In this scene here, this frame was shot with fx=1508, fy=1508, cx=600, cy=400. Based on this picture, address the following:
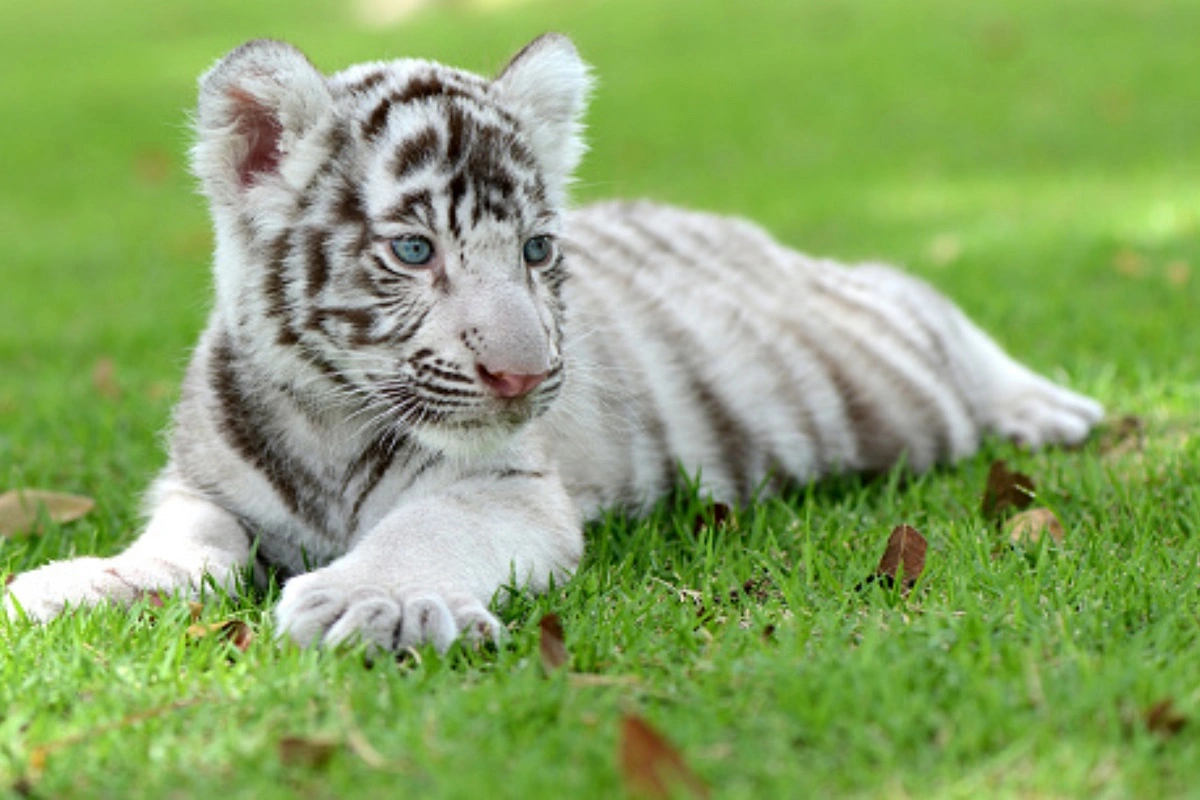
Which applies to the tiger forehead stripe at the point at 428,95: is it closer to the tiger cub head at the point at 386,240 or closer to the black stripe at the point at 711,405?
the tiger cub head at the point at 386,240

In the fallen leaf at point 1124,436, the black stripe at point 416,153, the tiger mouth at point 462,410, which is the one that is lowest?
the fallen leaf at point 1124,436

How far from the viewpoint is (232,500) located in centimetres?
347

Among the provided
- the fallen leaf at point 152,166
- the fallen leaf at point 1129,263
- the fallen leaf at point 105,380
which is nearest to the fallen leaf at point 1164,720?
the fallen leaf at point 105,380

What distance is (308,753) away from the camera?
7.30ft

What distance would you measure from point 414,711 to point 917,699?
31.2 inches

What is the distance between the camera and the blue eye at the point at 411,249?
310 cm

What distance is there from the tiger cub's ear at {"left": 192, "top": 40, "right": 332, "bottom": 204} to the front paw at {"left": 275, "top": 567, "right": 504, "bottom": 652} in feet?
3.06

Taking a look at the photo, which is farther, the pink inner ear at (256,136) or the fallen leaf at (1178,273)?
the fallen leaf at (1178,273)

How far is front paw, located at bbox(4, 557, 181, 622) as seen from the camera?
118 inches

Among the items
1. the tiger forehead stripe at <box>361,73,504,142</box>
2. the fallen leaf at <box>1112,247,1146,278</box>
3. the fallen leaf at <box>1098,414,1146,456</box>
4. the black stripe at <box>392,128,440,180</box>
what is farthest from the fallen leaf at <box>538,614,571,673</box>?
the fallen leaf at <box>1112,247,1146,278</box>

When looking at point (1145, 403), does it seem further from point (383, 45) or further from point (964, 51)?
point (383, 45)

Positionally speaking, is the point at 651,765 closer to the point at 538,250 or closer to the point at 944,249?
the point at 538,250

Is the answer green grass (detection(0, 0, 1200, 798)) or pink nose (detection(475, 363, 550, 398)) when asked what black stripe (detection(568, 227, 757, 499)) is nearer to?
green grass (detection(0, 0, 1200, 798))

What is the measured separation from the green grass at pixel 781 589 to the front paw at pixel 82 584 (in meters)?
0.11
